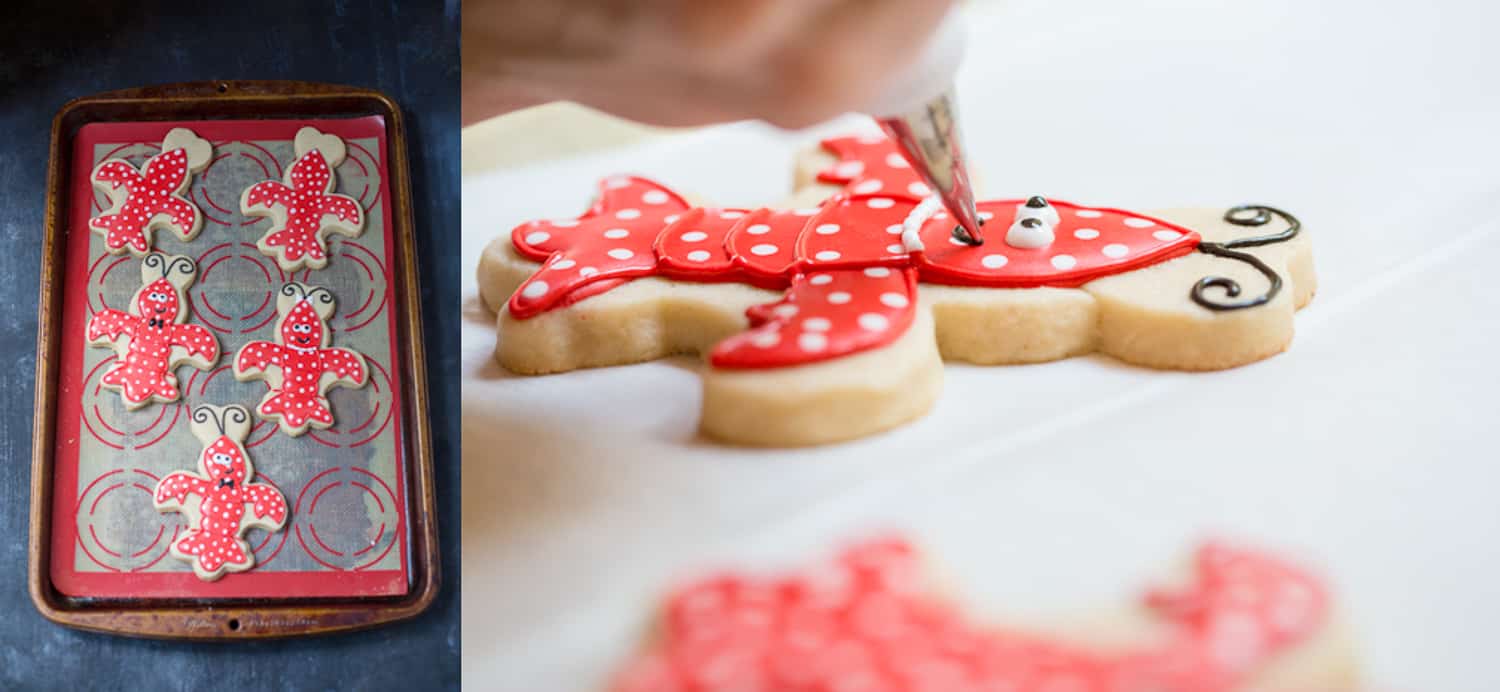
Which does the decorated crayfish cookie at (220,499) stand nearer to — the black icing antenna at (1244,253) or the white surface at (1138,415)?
the white surface at (1138,415)

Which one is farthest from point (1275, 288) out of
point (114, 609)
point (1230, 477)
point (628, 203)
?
point (114, 609)

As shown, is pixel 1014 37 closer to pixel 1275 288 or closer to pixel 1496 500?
pixel 1275 288

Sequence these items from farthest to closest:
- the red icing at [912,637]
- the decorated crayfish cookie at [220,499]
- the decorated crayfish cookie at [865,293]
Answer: the decorated crayfish cookie at [220,499]
the decorated crayfish cookie at [865,293]
the red icing at [912,637]

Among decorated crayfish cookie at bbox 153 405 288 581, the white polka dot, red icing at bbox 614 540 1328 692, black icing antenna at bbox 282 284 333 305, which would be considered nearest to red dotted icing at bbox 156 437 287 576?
decorated crayfish cookie at bbox 153 405 288 581

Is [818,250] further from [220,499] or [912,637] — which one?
[220,499]

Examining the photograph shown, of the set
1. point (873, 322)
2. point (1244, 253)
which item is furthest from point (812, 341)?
point (1244, 253)

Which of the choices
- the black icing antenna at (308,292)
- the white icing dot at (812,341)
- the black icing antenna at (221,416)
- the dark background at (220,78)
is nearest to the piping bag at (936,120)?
the white icing dot at (812,341)
